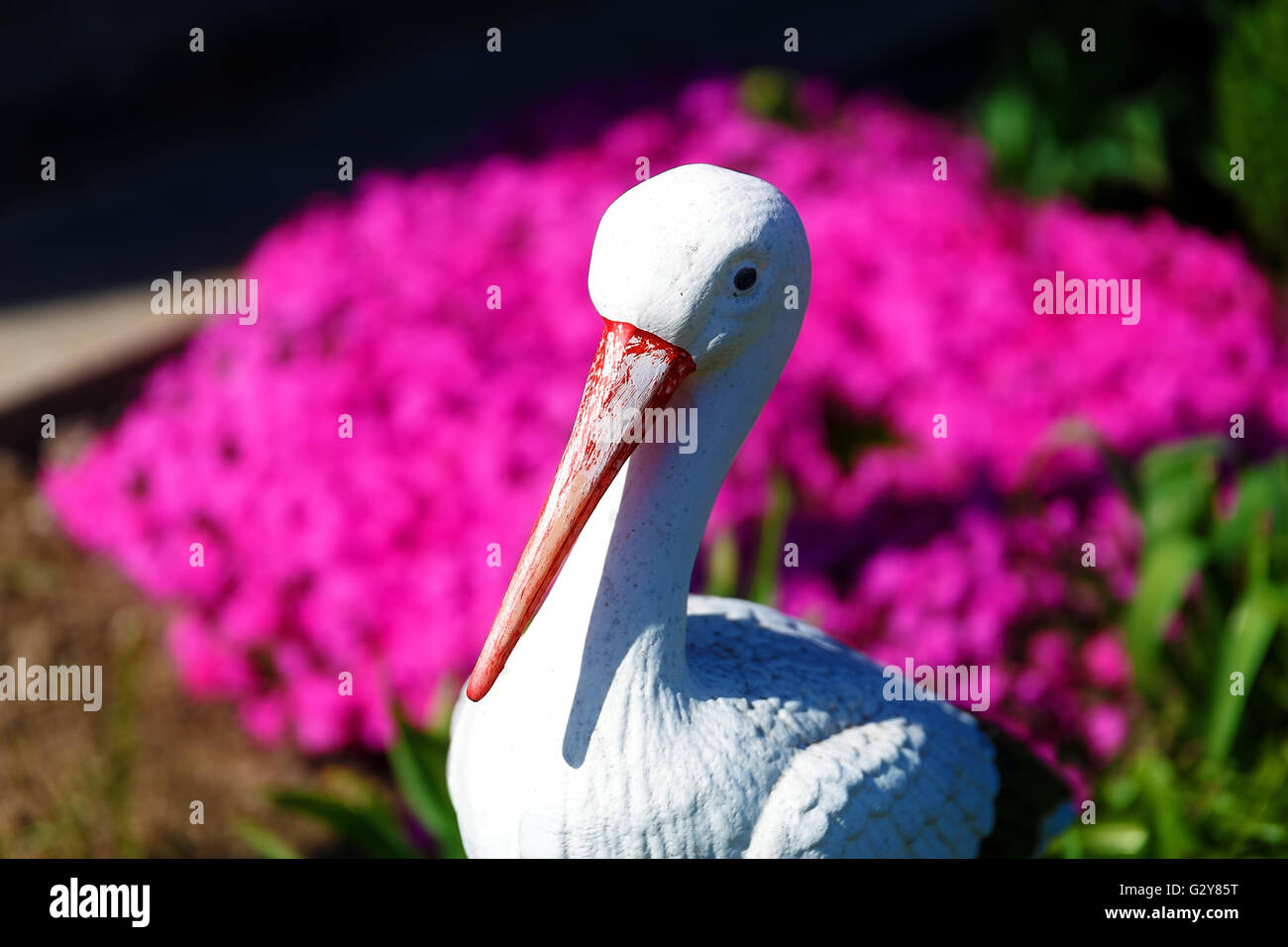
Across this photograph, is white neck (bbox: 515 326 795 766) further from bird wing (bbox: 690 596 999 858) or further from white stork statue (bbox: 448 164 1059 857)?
bird wing (bbox: 690 596 999 858)

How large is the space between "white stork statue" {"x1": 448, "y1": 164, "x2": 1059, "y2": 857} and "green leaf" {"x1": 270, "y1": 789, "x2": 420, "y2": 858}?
0.77 metres

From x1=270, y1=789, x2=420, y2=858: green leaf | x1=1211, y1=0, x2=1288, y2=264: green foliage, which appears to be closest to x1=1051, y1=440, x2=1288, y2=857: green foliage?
x1=270, y1=789, x2=420, y2=858: green leaf

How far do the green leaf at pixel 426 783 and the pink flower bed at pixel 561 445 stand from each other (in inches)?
12.8

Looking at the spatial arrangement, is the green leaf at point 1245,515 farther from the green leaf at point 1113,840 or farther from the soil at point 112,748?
the soil at point 112,748

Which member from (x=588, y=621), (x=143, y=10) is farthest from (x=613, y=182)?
(x=143, y=10)

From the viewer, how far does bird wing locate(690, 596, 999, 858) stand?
1661 mm

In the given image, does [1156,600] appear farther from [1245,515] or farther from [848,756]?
[848,756]

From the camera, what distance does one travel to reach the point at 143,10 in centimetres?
663

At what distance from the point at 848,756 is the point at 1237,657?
1269 mm

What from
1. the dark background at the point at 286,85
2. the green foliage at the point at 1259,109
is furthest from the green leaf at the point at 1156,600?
the dark background at the point at 286,85

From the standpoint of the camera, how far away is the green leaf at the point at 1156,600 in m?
2.59

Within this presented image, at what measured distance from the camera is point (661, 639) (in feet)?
A: 5.47

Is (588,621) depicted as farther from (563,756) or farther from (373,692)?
(373,692)

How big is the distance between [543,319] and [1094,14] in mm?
2696
